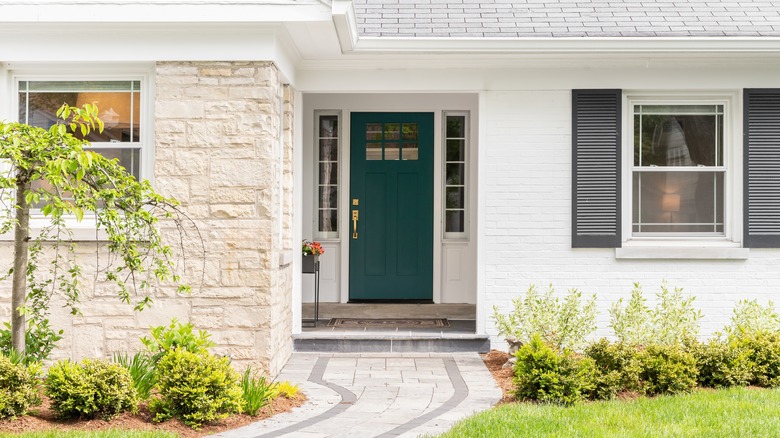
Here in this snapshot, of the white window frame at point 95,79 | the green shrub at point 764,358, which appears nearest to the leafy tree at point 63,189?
the white window frame at point 95,79

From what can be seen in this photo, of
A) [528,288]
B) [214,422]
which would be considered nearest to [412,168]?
[528,288]

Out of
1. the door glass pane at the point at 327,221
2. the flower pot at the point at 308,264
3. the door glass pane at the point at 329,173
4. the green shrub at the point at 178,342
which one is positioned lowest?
the green shrub at the point at 178,342

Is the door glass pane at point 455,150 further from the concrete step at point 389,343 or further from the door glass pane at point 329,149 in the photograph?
the concrete step at point 389,343

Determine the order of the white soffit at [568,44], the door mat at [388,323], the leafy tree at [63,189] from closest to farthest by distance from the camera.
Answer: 1. the leafy tree at [63,189]
2. the white soffit at [568,44]
3. the door mat at [388,323]

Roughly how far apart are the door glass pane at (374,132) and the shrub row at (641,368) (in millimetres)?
4831

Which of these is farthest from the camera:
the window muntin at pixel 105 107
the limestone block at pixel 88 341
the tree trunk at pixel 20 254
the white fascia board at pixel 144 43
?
the window muntin at pixel 105 107

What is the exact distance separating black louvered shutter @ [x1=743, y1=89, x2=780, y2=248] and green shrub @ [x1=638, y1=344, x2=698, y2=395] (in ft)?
8.42

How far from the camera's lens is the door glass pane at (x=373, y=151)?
34.7ft

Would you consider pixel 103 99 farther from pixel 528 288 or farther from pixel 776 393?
pixel 776 393

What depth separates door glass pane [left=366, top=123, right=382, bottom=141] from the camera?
10.5 metres

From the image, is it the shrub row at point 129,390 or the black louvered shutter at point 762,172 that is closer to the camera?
the shrub row at point 129,390

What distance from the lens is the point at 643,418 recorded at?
5.43 metres

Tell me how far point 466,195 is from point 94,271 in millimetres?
4964

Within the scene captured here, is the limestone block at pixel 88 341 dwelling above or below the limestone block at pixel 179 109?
below
